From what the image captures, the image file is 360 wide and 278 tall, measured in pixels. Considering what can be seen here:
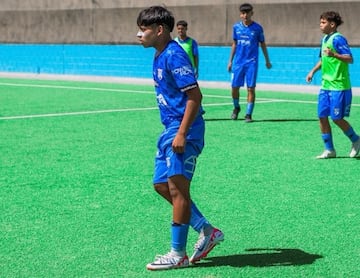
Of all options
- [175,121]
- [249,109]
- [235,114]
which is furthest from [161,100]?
[235,114]

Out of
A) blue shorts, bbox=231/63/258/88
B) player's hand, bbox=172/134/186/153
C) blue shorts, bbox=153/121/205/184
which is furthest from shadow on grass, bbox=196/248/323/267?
blue shorts, bbox=231/63/258/88

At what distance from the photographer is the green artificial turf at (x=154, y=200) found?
19.0 ft

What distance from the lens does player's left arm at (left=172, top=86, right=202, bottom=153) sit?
5465 millimetres

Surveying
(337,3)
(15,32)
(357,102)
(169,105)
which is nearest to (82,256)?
(169,105)

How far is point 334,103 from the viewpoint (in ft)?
34.0

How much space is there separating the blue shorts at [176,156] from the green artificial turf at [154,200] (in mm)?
634

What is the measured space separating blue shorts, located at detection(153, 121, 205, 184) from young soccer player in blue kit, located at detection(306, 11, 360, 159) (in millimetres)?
4944

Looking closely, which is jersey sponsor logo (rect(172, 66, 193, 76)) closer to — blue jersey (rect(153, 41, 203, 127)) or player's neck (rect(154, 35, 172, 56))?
blue jersey (rect(153, 41, 203, 127))

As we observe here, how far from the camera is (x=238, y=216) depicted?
23.6 feet

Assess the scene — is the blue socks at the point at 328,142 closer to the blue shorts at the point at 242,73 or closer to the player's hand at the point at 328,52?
the player's hand at the point at 328,52

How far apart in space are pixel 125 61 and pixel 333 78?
653 inches

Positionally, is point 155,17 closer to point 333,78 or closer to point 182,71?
point 182,71

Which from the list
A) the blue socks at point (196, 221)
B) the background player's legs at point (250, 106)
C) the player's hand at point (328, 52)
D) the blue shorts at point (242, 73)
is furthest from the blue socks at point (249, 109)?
the blue socks at point (196, 221)

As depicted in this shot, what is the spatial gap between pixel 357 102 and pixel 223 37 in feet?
24.5
